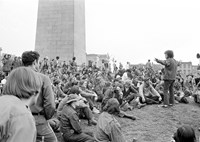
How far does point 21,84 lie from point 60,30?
20.4 meters

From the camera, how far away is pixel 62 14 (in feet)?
70.9

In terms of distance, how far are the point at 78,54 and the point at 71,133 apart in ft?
55.0

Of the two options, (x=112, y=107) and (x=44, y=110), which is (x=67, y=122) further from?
(x=44, y=110)

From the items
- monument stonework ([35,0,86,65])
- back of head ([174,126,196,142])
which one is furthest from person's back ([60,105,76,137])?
monument stonework ([35,0,86,65])

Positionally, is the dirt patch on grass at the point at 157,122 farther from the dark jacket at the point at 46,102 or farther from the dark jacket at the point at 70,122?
the dark jacket at the point at 46,102

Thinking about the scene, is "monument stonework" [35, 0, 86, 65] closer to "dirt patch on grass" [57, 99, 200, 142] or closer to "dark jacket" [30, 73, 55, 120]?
"dirt patch on grass" [57, 99, 200, 142]

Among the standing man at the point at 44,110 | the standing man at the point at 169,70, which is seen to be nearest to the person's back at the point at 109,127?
the standing man at the point at 44,110

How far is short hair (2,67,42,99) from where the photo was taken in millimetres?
1674

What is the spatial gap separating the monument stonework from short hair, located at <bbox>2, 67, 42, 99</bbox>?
19362 mm

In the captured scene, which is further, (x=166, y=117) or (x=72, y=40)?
(x=72, y=40)

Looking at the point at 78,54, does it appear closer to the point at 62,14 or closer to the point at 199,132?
the point at 62,14

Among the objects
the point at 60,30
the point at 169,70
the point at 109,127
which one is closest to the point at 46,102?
the point at 109,127

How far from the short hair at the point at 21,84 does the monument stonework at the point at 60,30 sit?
19.4 meters

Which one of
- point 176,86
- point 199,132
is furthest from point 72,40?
point 199,132
